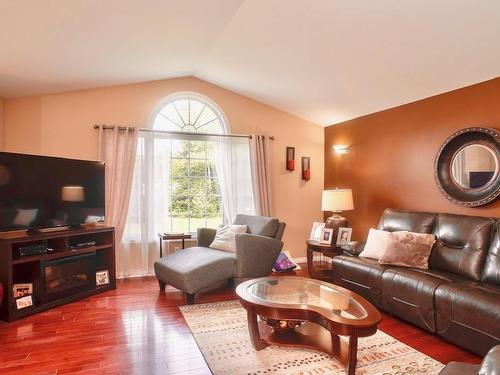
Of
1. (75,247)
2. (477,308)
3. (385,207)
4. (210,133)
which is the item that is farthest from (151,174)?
(477,308)

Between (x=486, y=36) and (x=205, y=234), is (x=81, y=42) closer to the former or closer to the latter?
(x=205, y=234)

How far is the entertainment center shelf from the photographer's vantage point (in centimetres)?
290

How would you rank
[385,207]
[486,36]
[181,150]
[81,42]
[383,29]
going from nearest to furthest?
[486,36] < [383,29] < [81,42] < [385,207] < [181,150]

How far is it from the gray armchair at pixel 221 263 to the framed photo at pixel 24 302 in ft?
3.87

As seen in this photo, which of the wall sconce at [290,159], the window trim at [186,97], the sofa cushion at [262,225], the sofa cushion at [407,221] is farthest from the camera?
the wall sconce at [290,159]

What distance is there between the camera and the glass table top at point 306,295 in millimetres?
2160

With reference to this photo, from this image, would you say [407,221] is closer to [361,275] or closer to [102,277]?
[361,275]

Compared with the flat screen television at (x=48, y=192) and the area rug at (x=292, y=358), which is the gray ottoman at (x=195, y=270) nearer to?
the area rug at (x=292, y=358)

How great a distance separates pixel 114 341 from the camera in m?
2.50

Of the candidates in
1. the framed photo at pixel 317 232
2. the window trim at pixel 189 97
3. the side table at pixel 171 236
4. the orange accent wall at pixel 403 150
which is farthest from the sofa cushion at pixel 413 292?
the window trim at pixel 189 97

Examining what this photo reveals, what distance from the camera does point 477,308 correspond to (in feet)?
7.21

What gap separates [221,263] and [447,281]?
2042 millimetres

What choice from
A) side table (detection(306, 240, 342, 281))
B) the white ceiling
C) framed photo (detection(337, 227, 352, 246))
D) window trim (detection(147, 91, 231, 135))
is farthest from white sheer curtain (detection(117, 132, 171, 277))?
framed photo (detection(337, 227, 352, 246))

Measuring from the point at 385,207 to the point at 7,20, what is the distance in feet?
13.7
